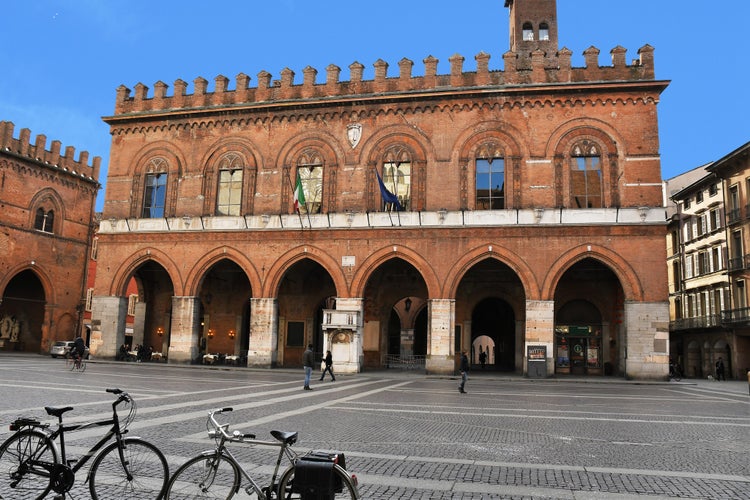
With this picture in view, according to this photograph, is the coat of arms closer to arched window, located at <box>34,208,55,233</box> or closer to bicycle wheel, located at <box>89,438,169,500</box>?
bicycle wheel, located at <box>89,438,169,500</box>

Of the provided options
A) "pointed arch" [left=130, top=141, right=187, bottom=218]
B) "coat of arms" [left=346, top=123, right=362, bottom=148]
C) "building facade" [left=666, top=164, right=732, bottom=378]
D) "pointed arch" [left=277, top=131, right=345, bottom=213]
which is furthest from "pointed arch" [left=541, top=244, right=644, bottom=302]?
"pointed arch" [left=130, top=141, right=187, bottom=218]

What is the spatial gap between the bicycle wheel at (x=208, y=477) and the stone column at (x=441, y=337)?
1980 centimetres

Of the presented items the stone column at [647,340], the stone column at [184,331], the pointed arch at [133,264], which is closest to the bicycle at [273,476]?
the stone column at [647,340]

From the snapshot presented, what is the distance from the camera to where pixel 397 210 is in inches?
1007

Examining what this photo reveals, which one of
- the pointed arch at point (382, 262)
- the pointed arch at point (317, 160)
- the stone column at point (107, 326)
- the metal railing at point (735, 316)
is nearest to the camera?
the pointed arch at point (382, 262)

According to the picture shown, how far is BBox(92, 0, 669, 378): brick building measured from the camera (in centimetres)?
2419

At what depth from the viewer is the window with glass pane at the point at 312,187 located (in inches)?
1075

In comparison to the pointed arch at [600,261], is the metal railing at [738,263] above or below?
above

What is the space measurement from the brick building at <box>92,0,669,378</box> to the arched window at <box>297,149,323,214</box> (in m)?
0.08

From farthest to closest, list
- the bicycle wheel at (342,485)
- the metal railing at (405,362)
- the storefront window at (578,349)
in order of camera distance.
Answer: the metal railing at (405,362)
the storefront window at (578,349)
the bicycle wheel at (342,485)

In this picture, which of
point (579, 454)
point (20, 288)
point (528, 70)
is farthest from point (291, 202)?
point (20, 288)

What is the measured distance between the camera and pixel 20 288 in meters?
39.4

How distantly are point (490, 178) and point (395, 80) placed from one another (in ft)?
21.2

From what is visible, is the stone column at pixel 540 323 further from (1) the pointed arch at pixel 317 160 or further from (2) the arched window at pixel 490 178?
(1) the pointed arch at pixel 317 160
